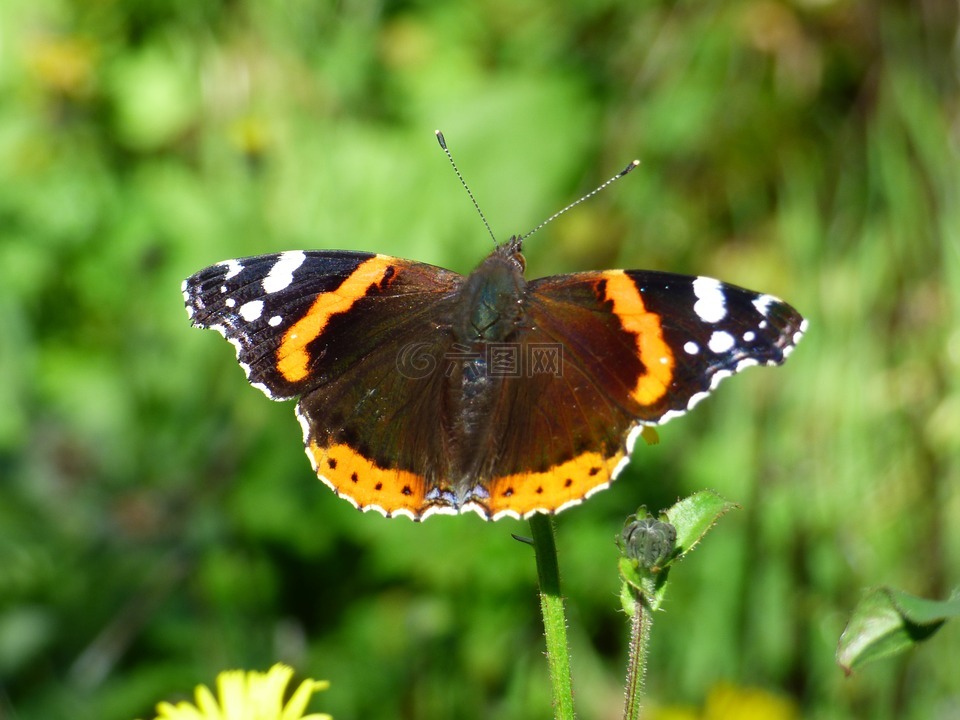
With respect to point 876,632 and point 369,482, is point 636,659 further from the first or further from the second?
point 369,482

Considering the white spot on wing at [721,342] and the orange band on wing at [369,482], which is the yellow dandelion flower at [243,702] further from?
the white spot on wing at [721,342]

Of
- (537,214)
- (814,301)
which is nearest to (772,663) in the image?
(814,301)

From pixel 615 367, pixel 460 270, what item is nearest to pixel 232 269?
pixel 615 367

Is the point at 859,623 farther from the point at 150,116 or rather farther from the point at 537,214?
the point at 150,116

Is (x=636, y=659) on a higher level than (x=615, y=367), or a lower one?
lower
